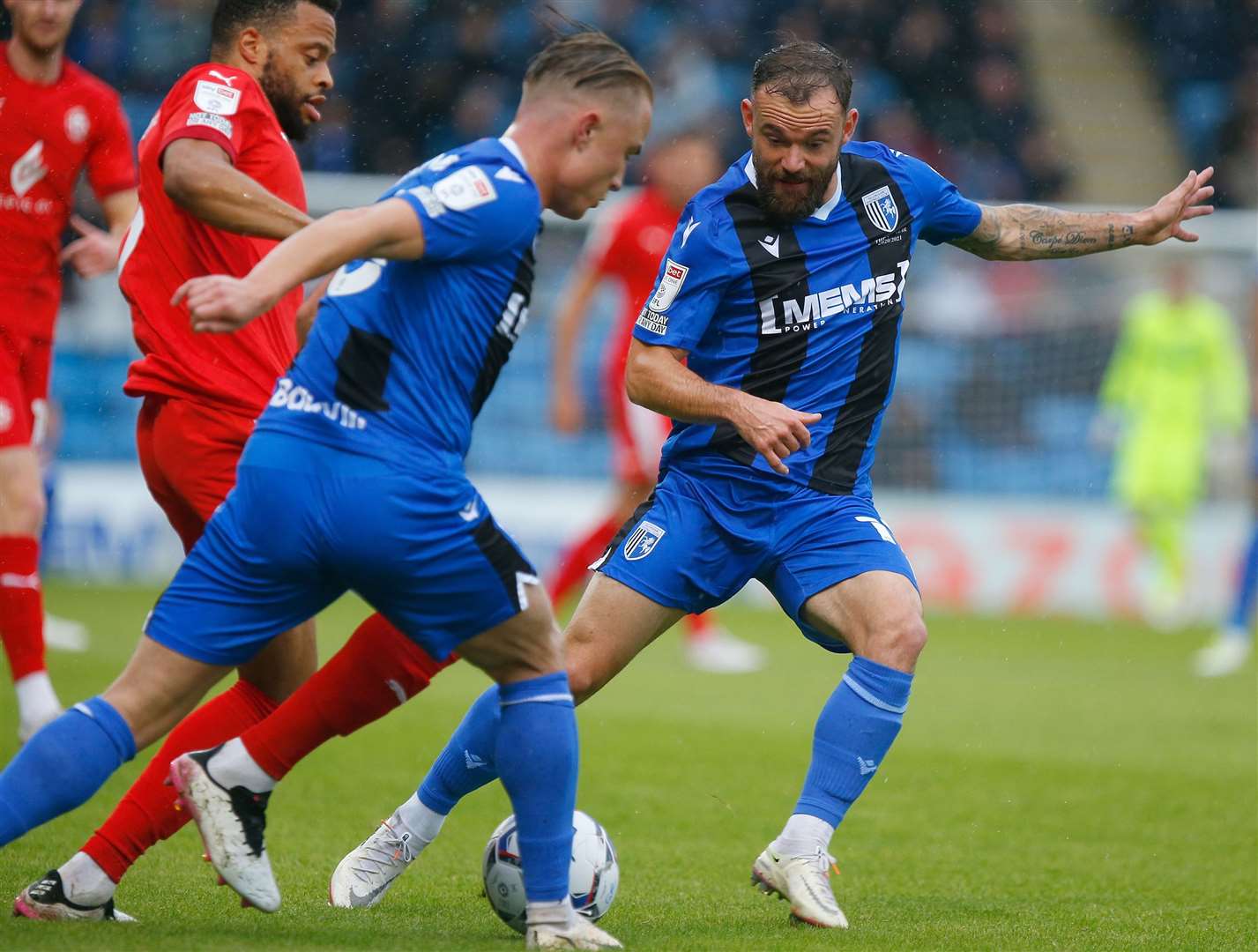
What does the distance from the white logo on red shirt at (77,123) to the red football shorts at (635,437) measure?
4.38 m

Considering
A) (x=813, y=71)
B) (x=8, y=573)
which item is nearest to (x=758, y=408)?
(x=813, y=71)

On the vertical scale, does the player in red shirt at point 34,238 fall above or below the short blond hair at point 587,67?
below

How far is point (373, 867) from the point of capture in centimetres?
478

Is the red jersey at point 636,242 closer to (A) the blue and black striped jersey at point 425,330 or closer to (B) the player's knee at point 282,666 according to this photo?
(B) the player's knee at point 282,666

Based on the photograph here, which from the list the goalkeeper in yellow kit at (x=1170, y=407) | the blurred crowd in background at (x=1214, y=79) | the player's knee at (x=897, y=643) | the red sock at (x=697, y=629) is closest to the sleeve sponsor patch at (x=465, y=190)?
the player's knee at (x=897, y=643)

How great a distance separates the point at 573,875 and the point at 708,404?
133 cm

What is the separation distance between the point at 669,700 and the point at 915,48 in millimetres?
11415

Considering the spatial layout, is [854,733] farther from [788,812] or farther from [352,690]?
[788,812]

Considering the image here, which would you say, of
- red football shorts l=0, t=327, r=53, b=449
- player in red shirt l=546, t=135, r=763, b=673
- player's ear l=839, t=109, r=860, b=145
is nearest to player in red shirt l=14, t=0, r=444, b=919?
player's ear l=839, t=109, r=860, b=145

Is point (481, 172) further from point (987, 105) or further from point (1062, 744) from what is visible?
point (987, 105)

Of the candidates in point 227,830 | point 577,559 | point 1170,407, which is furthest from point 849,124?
point 1170,407

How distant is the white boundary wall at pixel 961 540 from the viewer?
48.0 ft

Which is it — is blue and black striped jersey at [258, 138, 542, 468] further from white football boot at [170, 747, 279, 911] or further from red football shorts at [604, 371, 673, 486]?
red football shorts at [604, 371, 673, 486]

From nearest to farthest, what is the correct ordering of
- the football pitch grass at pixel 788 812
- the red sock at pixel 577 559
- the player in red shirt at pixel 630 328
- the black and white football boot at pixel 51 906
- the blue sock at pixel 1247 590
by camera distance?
the black and white football boot at pixel 51 906, the football pitch grass at pixel 788 812, the player in red shirt at pixel 630 328, the red sock at pixel 577 559, the blue sock at pixel 1247 590
